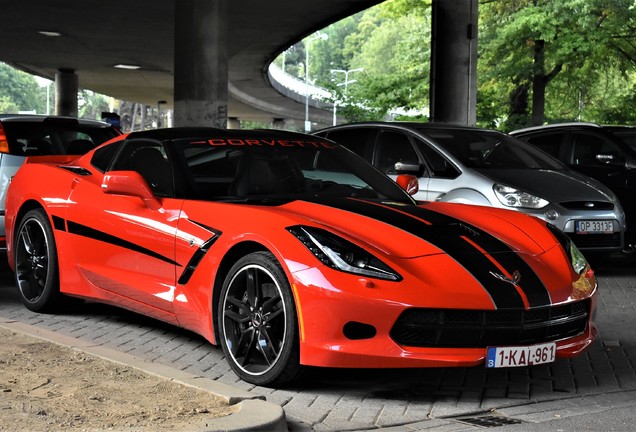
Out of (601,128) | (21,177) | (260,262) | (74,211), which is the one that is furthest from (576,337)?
(601,128)

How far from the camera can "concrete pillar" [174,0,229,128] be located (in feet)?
73.0

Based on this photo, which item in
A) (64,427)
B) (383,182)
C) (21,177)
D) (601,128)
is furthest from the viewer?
(601,128)

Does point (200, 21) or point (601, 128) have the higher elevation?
point (200, 21)

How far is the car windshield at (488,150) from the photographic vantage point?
1134 centimetres

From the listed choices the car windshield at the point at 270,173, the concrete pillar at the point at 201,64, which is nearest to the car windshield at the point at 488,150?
the car windshield at the point at 270,173

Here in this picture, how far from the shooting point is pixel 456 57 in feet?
78.2

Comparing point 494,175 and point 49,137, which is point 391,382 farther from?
point 49,137

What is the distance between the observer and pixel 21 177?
865cm

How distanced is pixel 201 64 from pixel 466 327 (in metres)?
17.7

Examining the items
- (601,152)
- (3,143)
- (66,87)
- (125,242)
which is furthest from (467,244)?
(66,87)

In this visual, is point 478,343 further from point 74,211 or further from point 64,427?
point 74,211

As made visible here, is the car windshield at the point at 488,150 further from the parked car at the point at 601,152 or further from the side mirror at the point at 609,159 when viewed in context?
the parked car at the point at 601,152

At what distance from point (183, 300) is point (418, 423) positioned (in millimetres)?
1842

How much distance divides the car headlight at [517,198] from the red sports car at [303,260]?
351 centimetres
